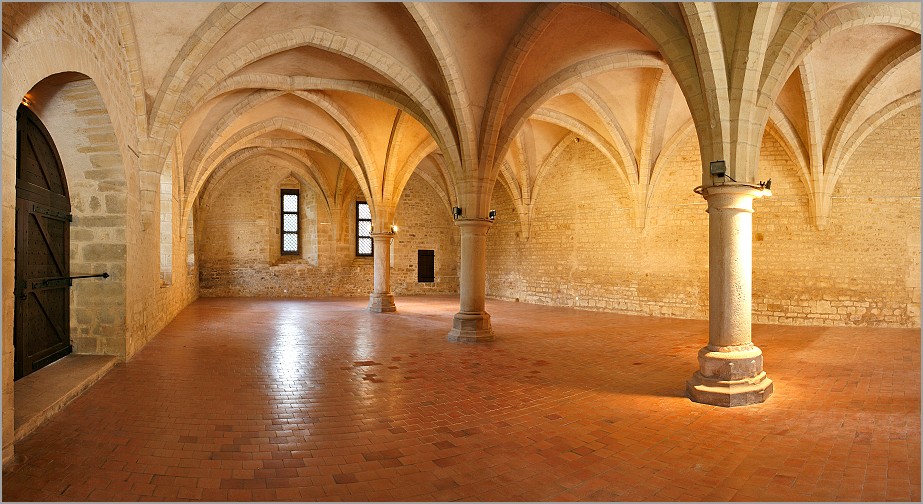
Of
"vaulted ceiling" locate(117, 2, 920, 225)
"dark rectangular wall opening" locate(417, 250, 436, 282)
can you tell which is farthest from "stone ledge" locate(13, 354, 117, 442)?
"dark rectangular wall opening" locate(417, 250, 436, 282)

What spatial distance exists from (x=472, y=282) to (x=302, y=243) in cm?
1217

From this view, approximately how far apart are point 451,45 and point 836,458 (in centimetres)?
661

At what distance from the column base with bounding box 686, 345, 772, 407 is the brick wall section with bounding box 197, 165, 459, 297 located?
49.0ft

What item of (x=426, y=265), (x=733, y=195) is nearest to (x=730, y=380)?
(x=733, y=195)

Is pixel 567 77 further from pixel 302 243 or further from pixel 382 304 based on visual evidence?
pixel 302 243

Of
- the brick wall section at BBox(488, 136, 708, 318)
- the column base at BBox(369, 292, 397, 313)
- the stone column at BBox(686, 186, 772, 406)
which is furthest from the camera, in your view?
the column base at BBox(369, 292, 397, 313)

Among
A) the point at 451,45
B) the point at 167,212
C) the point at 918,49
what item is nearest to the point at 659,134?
the point at 918,49

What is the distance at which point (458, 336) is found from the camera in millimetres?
8172

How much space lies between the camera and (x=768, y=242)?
10.8 metres

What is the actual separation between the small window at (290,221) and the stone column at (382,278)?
687 cm

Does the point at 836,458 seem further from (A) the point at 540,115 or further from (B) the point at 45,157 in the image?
(A) the point at 540,115

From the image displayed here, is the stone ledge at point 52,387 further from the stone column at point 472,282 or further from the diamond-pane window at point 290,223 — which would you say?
the diamond-pane window at point 290,223

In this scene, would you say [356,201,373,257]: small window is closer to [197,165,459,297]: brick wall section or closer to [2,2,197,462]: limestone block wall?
[197,165,459,297]: brick wall section

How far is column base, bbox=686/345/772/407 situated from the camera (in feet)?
15.2
